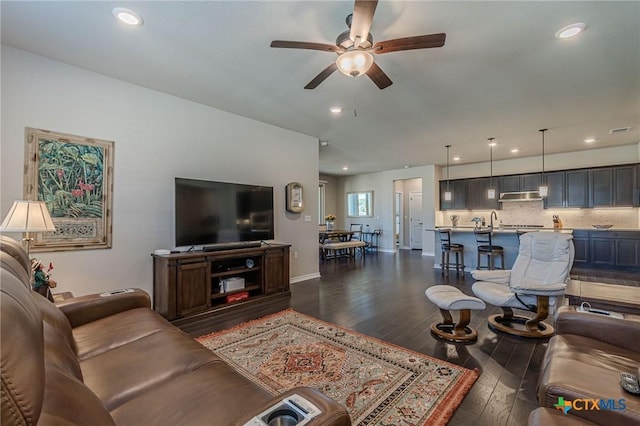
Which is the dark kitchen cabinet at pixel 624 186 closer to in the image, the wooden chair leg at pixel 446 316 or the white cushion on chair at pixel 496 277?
the white cushion on chair at pixel 496 277

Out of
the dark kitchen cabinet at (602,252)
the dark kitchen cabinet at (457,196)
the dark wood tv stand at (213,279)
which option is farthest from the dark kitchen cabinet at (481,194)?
the dark wood tv stand at (213,279)

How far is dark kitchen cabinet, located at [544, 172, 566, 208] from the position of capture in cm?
695

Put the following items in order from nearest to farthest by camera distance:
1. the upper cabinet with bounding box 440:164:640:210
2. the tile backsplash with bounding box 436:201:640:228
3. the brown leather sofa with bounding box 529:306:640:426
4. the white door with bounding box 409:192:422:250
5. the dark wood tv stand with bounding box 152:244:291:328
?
1. the brown leather sofa with bounding box 529:306:640:426
2. the dark wood tv stand with bounding box 152:244:291:328
3. the upper cabinet with bounding box 440:164:640:210
4. the tile backsplash with bounding box 436:201:640:228
5. the white door with bounding box 409:192:422:250

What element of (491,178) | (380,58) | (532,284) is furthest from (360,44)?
(491,178)

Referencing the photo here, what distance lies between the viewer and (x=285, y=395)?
101cm

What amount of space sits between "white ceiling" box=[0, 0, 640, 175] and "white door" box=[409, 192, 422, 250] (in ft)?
18.6

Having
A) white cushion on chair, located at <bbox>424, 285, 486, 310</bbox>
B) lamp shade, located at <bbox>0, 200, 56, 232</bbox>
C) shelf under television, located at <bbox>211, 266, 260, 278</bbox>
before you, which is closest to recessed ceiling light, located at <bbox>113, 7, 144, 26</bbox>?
lamp shade, located at <bbox>0, 200, 56, 232</bbox>

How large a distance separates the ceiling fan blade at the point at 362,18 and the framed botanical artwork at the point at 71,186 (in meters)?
2.94

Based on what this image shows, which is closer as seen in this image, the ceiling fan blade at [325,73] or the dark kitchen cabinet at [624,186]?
the ceiling fan blade at [325,73]

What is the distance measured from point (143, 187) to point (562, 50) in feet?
15.3

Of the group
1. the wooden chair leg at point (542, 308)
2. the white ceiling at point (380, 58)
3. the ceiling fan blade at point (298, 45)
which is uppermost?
the white ceiling at point (380, 58)

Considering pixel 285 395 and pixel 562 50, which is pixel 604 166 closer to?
pixel 562 50

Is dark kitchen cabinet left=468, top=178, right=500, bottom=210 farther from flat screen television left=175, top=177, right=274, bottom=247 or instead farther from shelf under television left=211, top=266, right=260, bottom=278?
shelf under television left=211, top=266, right=260, bottom=278

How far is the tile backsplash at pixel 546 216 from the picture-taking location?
21.3ft
